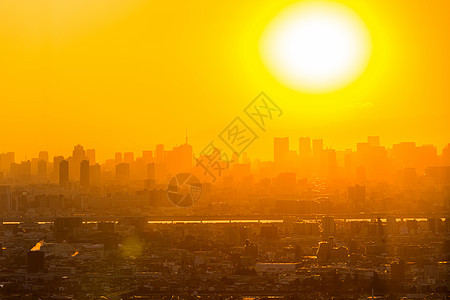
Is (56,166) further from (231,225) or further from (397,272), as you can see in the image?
(397,272)

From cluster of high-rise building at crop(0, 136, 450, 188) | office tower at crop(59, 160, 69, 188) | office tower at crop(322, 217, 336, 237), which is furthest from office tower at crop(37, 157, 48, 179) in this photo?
office tower at crop(322, 217, 336, 237)

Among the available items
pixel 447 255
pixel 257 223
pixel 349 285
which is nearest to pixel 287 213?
pixel 257 223

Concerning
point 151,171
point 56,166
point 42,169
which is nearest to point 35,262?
point 151,171

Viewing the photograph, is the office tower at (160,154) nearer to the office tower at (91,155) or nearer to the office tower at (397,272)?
the office tower at (91,155)

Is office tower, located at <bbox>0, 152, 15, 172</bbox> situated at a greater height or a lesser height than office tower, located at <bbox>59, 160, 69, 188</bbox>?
greater

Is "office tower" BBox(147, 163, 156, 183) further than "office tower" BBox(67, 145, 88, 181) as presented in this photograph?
No

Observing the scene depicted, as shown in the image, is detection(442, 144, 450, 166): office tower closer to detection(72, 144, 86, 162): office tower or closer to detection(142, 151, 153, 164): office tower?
detection(142, 151, 153, 164): office tower

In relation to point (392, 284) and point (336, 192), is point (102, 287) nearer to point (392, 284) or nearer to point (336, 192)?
point (392, 284)
